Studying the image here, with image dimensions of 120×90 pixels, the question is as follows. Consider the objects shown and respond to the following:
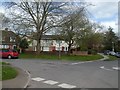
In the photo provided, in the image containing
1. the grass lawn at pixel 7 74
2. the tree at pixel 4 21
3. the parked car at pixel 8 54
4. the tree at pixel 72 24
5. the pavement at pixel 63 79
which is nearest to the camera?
the pavement at pixel 63 79

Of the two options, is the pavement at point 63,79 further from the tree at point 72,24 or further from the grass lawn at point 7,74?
the tree at point 72,24

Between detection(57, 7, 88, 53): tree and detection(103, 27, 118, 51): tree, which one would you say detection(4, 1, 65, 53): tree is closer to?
detection(57, 7, 88, 53): tree

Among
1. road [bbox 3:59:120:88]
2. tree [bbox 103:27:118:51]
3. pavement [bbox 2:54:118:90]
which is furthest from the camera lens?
tree [bbox 103:27:118:51]

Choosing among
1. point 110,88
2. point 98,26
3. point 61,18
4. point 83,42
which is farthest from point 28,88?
point 98,26

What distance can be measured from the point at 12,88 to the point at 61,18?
103ft

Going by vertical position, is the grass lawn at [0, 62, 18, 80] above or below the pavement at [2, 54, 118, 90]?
above

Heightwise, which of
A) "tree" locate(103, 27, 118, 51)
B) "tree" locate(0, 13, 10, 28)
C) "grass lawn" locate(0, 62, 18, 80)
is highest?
"tree" locate(0, 13, 10, 28)

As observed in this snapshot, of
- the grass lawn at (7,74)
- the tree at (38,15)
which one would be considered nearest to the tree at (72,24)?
the tree at (38,15)

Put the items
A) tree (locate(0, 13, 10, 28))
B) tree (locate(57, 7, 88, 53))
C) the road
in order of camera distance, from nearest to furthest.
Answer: the road → tree (locate(0, 13, 10, 28)) → tree (locate(57, 7, 88, 53))

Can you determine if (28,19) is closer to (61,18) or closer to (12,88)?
(61,18)

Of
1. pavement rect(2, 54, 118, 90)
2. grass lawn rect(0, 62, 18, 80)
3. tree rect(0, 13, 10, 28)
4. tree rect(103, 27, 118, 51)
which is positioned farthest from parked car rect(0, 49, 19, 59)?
tree rect(103, 27, 118, 51)

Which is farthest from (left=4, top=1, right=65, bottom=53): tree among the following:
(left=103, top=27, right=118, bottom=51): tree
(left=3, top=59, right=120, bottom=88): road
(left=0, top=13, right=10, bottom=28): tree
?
(left=103, top=27, right=118, bottom=51): tree

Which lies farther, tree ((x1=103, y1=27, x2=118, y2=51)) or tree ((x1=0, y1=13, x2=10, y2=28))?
tree ((x1=103, y1=27, x2=118, y2=51))

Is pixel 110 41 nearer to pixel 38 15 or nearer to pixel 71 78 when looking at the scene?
pixel 38 15
